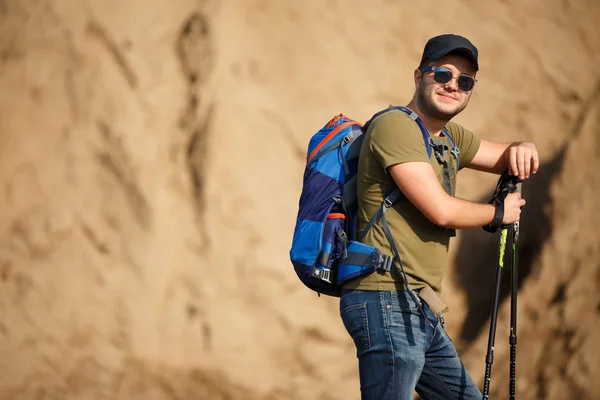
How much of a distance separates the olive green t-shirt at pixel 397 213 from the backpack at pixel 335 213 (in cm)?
3

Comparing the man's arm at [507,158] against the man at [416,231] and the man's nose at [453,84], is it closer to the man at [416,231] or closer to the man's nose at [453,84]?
the man at [416,231]

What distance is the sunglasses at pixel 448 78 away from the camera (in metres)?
2.71

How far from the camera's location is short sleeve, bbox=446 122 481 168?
9.84 ft

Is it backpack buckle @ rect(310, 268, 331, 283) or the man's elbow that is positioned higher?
the man's elbow

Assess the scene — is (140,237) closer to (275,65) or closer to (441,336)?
(275,65)

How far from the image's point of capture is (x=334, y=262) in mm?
2684

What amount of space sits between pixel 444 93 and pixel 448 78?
0.17 ft

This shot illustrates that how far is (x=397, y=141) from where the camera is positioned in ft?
8.29

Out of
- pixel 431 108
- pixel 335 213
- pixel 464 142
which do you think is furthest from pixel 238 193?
pixel 431 108

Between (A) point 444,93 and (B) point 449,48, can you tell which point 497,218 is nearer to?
(A) point 444,93

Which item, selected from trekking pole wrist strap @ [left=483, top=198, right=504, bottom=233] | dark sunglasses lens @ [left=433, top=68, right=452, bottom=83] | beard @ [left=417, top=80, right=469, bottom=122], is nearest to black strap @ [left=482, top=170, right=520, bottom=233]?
trekking pole wrist strap @ [left=483, top=198, right=504, bottom=233]

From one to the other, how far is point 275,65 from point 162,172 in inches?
40.1

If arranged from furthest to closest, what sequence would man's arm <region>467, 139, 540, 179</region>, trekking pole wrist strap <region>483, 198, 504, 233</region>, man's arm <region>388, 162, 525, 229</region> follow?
1. man's arm <region>467, 139, 540, 179</region>
2. trekking pole wrist strap <region>483, 198, 504, 233</region>
3. man's arm <region>388, 162, 525, 229</region>

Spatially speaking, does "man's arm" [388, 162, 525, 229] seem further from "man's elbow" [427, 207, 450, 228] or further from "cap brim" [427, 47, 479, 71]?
"cap brim" [427, 47, 479, 71]
